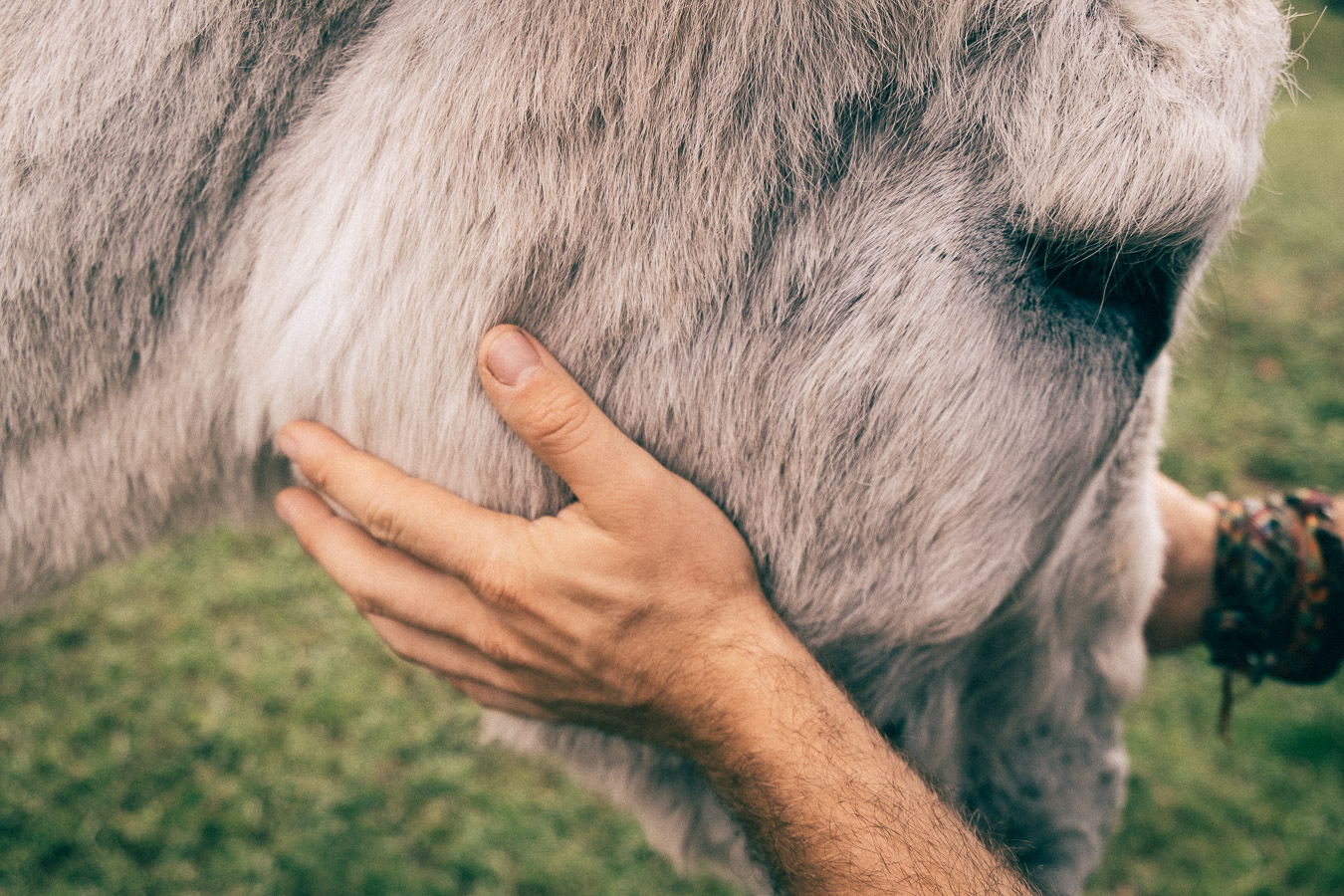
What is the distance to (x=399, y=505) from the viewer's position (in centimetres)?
97

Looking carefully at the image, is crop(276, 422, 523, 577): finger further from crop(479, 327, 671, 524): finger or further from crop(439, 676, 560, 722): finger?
crop(439, 676, 560, 722): finger

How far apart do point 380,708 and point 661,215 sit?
8.08 feet

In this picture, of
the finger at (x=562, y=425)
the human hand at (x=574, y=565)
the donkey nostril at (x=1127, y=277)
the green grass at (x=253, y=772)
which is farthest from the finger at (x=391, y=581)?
the green grass at (x=253, y=772)

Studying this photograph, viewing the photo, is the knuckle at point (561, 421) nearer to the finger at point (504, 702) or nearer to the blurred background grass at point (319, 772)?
the finger at point (504, 702)

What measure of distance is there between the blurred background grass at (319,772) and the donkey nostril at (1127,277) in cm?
158

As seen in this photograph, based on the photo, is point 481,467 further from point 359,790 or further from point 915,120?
point 359,790

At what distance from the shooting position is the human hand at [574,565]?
89 cm

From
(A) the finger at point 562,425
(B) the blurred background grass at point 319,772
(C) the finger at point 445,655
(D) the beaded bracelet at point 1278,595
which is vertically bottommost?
(B) the blurred background grass at point 319,772

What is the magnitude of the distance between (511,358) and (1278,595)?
1469mm

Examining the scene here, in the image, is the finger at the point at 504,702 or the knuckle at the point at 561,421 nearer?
the knuckle at the point at 561,421

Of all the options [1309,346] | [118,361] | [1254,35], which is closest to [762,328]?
[1254,35]

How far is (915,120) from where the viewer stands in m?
0.81

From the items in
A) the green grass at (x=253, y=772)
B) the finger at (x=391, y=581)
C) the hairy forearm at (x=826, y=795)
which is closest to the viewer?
the hairy forearm at (x=826, y=795)

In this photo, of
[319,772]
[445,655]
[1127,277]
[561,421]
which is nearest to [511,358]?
[561,421]
